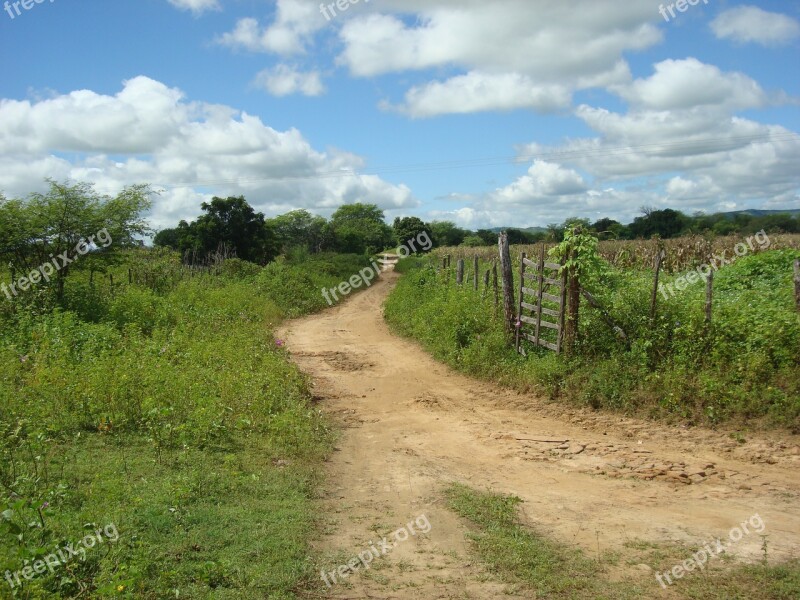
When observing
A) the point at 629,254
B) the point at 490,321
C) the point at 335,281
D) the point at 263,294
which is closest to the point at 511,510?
the point at 490,321

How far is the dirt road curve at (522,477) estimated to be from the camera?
207 inches

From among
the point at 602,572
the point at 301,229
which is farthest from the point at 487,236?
the point at 602,572

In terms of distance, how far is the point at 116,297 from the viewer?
16172 millimetres

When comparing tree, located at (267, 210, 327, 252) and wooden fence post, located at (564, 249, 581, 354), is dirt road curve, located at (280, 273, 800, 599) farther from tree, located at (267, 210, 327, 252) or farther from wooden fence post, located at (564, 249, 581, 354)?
tree, located at (267, 210, 327, 252)

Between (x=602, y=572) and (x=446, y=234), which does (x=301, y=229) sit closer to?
(x=446, y=234)

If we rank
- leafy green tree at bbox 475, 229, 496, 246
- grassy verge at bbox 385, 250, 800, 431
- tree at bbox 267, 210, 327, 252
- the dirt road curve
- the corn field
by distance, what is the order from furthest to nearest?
leafy green tree at bbox 475, 229, 496, 246, tree at bbox 267, 210, 327, 252, the corn field, grassy verge at bbox 385, 250, 800, 431, the dirt road curve

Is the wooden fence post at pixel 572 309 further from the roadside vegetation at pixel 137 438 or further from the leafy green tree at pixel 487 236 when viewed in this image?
the leafy green tree at pixel 487 236

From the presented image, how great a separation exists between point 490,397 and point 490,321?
2.52 m

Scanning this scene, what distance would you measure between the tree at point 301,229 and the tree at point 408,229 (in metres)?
12.7

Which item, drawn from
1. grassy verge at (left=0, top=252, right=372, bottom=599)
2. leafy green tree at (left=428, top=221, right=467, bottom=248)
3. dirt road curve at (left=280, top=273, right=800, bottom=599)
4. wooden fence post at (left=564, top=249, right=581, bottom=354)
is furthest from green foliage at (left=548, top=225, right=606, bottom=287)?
leafy green tree at (left=428, top=221, right=467, bottom=248)

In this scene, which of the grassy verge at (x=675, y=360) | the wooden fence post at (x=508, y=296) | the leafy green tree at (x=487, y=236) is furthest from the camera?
the leafy green tree at (x=487, y=236)

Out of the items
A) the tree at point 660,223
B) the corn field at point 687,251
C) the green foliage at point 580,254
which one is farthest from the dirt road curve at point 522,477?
the tree at point 660,223

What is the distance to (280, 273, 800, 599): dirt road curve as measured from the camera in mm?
5246

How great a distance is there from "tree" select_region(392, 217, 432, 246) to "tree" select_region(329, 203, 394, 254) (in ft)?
4.90
